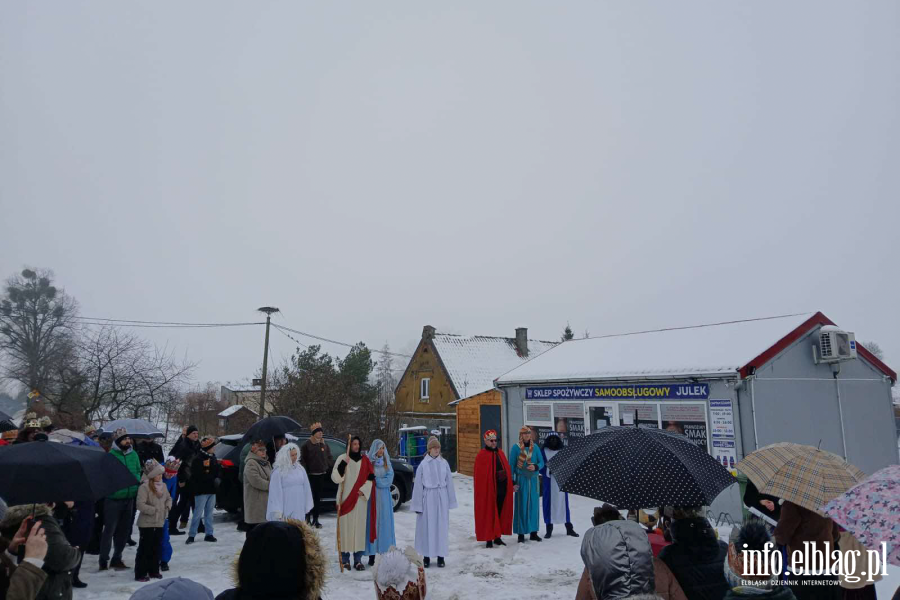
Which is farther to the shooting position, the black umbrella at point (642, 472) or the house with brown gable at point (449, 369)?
the house with brown gable at point (449, 369)

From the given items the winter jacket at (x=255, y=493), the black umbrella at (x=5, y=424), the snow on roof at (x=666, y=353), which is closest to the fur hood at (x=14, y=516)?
the winter jacket at (x=255, y=493)

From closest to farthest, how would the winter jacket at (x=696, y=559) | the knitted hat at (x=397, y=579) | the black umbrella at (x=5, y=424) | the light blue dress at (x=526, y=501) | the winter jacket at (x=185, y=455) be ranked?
the knitted hat at (x=397, y=579), the winter jacket at (x=696, y=559), the winter jacket at (x=185, y=455), the light blue dress at (x=526, y=501), the black umbrella at (x=5, y=424)

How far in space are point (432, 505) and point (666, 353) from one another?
25.3 ft

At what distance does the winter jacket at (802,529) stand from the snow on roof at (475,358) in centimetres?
2470

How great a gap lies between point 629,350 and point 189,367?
626 inches

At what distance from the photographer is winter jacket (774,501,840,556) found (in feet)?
13.9

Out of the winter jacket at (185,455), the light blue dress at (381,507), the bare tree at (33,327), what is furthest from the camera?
the bare tree at (33,327)

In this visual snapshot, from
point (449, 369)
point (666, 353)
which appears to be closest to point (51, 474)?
point (666, 353)

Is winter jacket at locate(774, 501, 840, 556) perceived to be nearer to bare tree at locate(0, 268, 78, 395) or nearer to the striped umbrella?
the striped umbrella

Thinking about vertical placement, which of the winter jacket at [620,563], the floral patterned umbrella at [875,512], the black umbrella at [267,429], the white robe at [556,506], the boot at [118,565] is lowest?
the boot at [118,565]

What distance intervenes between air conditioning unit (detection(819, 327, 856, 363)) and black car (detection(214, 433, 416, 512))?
358 inches

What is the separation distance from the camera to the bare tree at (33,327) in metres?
28.3

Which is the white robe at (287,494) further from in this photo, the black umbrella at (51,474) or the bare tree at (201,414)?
the bare tree at (201,414)

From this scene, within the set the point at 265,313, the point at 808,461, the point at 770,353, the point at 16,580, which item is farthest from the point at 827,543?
the point at 265,313
